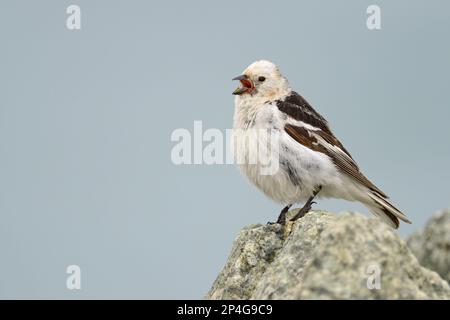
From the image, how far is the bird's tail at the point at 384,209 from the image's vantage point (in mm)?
10664

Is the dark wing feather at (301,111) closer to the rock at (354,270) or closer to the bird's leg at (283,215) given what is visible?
the bird's leg at (283,215)

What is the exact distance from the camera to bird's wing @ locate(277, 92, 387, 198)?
1017cm

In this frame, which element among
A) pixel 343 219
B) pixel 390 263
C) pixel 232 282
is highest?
pixel 343 219

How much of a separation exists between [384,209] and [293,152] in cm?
201

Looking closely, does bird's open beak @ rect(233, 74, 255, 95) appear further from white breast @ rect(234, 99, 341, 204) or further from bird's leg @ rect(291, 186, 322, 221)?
bird's leg @ rect(291, 186, 322, 221)

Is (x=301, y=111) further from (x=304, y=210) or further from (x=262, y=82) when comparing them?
(x=304, y=210)

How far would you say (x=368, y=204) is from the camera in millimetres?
11172

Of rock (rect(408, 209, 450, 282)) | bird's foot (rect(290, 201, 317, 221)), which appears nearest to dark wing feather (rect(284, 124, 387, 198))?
bird's foot (rect(290, 201, 317, 221))

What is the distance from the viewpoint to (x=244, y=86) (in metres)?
11.1
